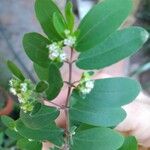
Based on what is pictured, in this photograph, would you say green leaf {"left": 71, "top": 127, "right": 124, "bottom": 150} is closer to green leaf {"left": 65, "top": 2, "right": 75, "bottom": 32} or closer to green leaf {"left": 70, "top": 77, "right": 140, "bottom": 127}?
green leaf {"left": 70, "top": 77, "right": 140, "bottom": 127}

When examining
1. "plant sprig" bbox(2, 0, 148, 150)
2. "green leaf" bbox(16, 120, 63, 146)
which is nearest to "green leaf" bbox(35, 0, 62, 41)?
"plant sprig" bbox(2, 0, 148, 150)

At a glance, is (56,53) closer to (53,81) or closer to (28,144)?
(53,81)

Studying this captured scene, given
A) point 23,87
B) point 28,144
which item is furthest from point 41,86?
point 28,144

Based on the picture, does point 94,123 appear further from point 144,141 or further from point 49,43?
point 144,141

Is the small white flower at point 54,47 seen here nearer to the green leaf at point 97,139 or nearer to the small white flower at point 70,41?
the small white flower at point 70,41

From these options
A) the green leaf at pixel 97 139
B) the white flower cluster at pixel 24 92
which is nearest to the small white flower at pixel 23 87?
the white flower cluster at pixel 24 92

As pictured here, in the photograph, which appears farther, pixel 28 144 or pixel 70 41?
pixel 28 144
